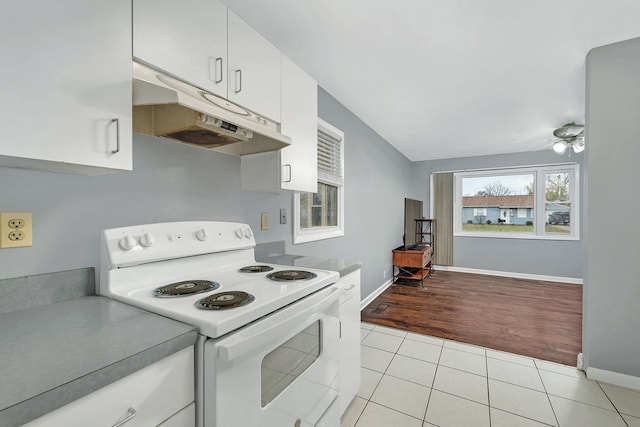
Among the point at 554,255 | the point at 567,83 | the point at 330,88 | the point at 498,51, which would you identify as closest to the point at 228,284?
the point at 330,88

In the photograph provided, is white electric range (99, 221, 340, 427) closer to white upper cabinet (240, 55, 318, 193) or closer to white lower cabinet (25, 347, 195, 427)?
white lower cabinet (25, 347, 195, 427)

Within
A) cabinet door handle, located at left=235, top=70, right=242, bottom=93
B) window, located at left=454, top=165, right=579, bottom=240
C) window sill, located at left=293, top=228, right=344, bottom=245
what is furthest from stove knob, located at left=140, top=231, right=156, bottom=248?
window, located at left=454, top=165, right=579, bottom=240

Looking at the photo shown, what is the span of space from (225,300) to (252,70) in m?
1.12

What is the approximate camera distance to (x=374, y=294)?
4.01m

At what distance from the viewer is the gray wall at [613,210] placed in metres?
1.99

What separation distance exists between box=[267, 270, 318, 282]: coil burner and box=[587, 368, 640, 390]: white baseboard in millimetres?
2312

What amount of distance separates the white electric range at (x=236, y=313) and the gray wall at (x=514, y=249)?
5.19 metres

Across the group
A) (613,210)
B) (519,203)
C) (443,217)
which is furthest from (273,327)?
(519,203)

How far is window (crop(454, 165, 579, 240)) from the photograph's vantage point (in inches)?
200

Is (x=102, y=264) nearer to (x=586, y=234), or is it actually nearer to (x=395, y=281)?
(x=586, y=234)

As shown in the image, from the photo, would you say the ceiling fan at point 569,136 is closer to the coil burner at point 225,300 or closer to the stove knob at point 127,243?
the coil burner at point 225,300

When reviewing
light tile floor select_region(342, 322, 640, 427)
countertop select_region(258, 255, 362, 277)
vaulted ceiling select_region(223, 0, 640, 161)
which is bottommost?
light tile floor select_region(342, 322, 640, 427)

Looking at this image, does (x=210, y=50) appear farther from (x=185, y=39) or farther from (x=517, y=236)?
(x=517, y=236)

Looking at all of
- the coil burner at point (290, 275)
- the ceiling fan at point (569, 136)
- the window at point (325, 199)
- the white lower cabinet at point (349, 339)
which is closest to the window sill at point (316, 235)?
the window at point (325, 199)
